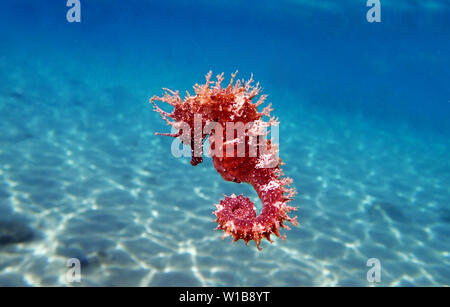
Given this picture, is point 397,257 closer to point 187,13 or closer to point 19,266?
point 19,266

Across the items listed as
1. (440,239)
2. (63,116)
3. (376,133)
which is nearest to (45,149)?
(63,116)

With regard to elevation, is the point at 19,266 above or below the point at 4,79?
below

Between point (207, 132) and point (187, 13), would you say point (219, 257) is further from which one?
point (187, 13)

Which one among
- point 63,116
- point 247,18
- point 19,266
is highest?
point 247,18
